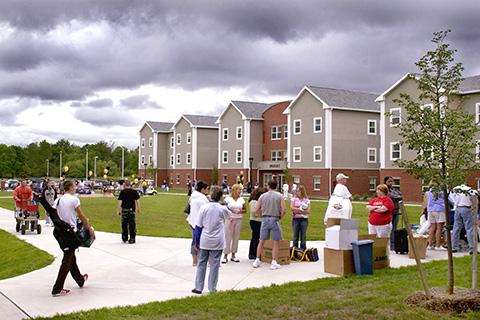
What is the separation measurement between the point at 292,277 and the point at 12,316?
5.49 meters

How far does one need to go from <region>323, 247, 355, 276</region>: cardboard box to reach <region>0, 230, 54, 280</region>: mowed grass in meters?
6.51

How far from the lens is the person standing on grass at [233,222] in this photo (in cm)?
1300

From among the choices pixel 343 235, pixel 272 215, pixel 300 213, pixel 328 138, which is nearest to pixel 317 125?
pixel 328 138

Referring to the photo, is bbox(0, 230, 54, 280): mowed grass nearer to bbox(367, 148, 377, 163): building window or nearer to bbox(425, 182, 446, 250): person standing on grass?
bbox(425, 182, 446, 250): person standing on grass

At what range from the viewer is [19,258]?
14.1 meters

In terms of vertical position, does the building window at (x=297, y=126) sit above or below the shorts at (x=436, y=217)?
above

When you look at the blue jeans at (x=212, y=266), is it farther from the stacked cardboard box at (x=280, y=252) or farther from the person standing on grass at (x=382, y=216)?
the person standing on grass at (x=382, y=216)

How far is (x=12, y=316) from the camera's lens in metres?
7.96

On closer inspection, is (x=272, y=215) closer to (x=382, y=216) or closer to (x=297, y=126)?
(x=382, y=216)

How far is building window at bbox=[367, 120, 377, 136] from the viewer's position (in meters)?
56.4

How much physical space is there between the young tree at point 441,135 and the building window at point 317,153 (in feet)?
154

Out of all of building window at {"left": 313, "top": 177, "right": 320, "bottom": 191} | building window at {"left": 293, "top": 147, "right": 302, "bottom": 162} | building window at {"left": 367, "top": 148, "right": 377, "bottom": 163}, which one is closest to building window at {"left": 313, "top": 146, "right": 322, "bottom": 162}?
building window at {"left": 313, "top": 177, "right": 320, "bottom": 191}

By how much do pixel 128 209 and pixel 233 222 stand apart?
4.66m

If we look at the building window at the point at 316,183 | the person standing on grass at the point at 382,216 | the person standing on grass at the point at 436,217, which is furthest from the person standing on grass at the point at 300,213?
the building window at the point at 316,183
